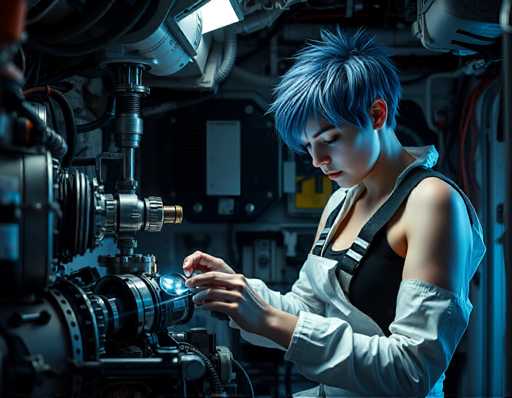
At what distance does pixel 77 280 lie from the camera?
1492 millimetres

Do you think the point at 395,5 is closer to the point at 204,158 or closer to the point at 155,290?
the point at 204,158

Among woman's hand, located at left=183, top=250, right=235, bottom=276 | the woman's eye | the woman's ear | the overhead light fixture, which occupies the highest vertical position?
the overhead light fixture

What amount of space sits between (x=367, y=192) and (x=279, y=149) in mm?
1419

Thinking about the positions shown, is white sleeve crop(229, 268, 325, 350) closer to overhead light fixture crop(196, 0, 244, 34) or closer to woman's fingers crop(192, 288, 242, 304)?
woman's fingers crop(192, 288, 242, 304)

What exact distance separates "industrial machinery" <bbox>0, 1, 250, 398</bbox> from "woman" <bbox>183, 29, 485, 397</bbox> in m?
0.18

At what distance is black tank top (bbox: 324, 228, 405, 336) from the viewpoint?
5.27ft

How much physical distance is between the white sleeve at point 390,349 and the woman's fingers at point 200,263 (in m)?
0.41

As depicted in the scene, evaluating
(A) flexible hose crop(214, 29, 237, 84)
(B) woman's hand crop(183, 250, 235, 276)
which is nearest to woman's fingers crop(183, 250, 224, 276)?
(B) woman's hand crop(183, 250, 235, 276)

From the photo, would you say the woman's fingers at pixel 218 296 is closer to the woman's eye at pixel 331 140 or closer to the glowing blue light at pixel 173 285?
the glowing blue light at pixel 173 285

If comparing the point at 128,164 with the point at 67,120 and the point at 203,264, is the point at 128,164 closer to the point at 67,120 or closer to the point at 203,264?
the point at 67,120

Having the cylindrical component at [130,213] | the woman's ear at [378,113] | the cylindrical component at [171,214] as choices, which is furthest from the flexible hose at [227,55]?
the woman's ear at [378,113]

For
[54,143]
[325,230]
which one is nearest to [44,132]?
[54,143]

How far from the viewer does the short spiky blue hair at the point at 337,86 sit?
162 cm

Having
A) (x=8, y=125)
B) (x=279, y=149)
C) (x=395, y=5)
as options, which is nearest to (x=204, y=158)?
(x=279, y=149)
